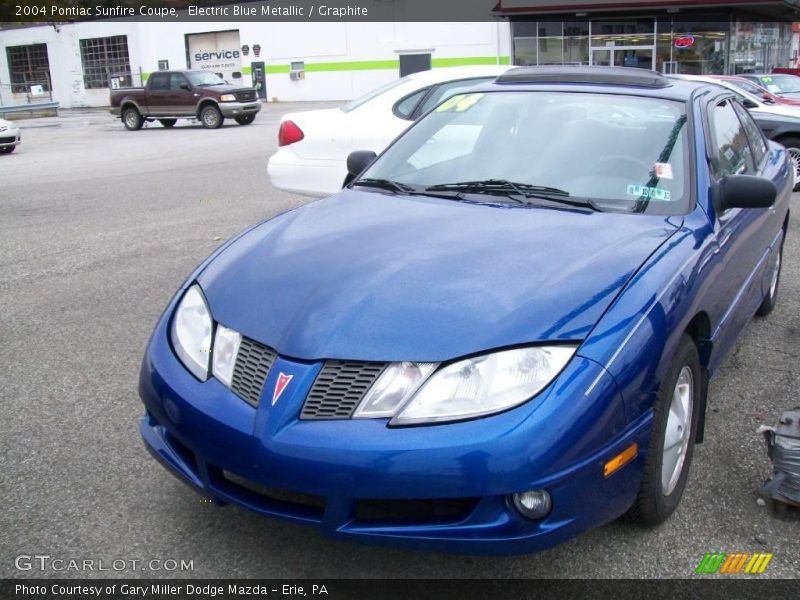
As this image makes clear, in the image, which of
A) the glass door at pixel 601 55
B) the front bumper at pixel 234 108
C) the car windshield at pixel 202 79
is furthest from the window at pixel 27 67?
the glass door at pixel 601 55

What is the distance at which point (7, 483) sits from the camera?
10.6 ft

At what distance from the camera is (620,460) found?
2443 millimetres

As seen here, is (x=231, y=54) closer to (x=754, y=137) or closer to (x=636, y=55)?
(x=636, y=55)

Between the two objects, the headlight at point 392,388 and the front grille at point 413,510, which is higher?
the headlight at point 392,388

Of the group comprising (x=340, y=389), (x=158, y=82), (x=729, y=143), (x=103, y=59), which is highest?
(x=103, y=59)

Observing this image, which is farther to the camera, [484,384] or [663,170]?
[663,170]

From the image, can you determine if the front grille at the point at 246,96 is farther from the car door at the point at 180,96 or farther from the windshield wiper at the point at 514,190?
the windshield wiper at the point at 514,190

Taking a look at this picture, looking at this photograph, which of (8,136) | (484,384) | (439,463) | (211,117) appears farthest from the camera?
(211,117)

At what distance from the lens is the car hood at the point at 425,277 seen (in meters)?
2.45

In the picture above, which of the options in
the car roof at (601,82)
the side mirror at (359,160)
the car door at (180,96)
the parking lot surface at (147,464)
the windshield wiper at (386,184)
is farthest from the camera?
the car door at (180,96)

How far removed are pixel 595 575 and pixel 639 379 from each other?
70cm

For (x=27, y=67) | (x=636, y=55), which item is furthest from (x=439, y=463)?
(x=27, y=67)

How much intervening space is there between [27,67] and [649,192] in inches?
2077

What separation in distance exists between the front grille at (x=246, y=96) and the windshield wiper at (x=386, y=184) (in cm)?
2283
